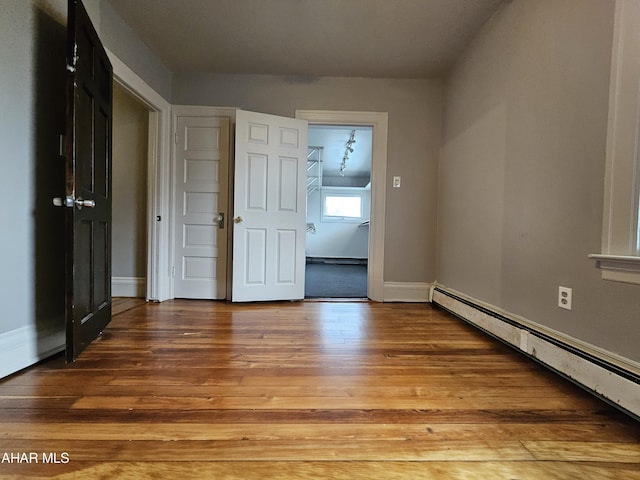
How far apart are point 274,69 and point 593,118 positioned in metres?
2.69

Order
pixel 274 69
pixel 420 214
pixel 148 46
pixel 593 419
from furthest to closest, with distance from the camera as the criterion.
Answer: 1. pixel 420 214
2. pixel 274 69
3. pixel 148 46
4. pixel 593 419

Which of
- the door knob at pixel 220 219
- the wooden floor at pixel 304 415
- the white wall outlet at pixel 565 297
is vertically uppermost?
the door knob at pixel 220 219

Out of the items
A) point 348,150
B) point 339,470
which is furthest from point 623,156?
point 348,150

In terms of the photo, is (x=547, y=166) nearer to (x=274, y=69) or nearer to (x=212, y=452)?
(x=212, y=452)

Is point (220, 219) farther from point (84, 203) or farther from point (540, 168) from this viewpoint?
point (540, 168)

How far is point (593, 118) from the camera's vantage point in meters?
1.44

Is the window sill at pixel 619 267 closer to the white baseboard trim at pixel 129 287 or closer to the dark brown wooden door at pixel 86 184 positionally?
the dark brown wooden door at pixel 86 184

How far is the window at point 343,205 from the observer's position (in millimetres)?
8420

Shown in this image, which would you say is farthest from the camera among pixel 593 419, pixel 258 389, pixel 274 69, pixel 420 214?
pixel 420 214

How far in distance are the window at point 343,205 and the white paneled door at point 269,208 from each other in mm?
5176

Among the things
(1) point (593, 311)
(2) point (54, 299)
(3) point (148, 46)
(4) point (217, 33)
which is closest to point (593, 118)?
(1) point (593, 311)

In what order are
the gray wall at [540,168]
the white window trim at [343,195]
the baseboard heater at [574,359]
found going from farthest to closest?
the white window trim at [343,195] < the gray wall at [540,168] < the baseboard heater at [574,359]

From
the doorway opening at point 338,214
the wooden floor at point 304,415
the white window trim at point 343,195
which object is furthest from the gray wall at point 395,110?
the white window trim at point 343,195

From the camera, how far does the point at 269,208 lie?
3154 millimetres
